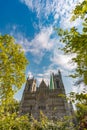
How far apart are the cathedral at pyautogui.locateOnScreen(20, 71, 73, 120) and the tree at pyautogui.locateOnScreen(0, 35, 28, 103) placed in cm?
2963

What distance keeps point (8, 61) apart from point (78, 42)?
23.6 feet

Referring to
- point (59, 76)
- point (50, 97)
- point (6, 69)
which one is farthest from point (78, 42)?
point (59, 76)

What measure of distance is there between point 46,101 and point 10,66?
35.4 metres

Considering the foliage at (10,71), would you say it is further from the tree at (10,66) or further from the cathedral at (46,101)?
the cathedral at (46,101)

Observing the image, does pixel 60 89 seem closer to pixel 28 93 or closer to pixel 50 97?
pixel 50 97

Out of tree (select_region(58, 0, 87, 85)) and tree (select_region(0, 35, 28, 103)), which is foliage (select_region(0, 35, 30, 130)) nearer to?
tree (select_region(0, 35, 28, 103))

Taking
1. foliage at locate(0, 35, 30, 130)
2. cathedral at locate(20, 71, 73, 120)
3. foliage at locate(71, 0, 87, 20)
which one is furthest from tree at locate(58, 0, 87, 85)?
cathedral at locate(20, 71, 73, 120)

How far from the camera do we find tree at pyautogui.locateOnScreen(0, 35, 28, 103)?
31.4 feet

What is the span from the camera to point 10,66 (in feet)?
33.2

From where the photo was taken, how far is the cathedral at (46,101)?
39.6m

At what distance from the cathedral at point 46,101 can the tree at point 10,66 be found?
2963 centimetres

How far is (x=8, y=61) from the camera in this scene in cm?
1013

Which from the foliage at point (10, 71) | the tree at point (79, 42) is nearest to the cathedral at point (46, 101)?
the foliage at point (10, 71)

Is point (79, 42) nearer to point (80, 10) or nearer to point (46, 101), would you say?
point (80, 10)
